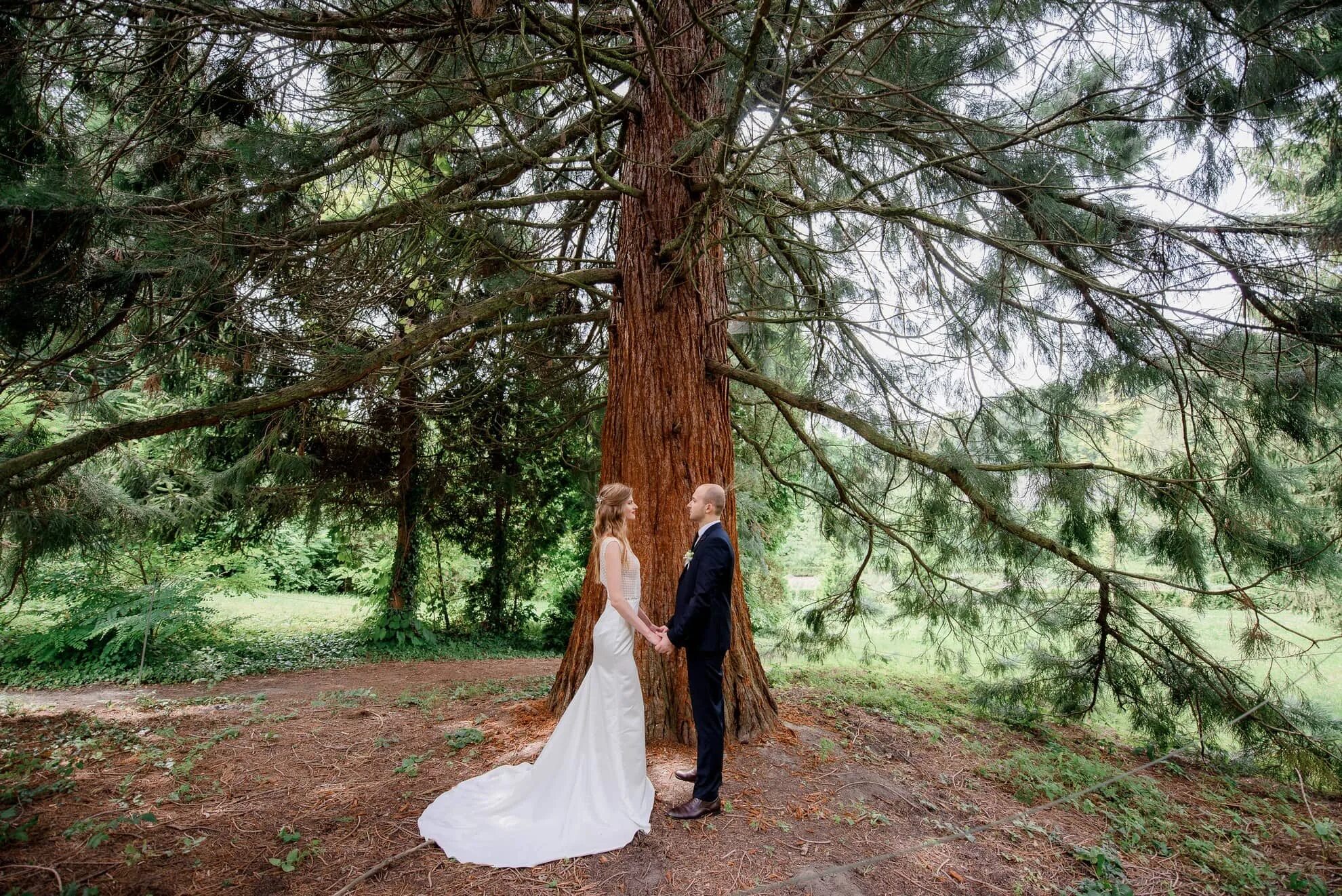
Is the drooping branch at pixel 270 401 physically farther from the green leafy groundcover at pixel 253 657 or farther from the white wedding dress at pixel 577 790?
the green leafy groundcover at pixel 253 657

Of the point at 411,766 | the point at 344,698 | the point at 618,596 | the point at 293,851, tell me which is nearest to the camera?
the point at 293,851

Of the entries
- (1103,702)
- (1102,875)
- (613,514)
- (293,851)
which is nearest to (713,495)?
Result: (613,514)

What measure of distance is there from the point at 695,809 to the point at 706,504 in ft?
5.33

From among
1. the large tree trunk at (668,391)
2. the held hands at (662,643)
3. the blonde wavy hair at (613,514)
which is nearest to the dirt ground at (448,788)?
the large tree trunk at (668,391)

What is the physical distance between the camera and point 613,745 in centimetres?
363

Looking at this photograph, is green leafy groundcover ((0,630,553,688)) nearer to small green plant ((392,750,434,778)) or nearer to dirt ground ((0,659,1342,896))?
dirt ground ((0,659,1342,896))

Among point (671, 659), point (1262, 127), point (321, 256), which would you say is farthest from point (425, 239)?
point (1262, 127)

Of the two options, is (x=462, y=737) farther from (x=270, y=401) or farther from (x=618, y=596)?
(x=270, y=401)

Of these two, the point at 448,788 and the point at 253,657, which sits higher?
the point at 448,788

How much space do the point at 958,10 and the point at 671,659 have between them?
158 inches

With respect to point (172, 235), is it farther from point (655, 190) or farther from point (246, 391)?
point (246, 391)

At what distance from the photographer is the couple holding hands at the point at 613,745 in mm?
3332

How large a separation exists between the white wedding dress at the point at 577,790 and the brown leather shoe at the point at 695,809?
14 centimetres

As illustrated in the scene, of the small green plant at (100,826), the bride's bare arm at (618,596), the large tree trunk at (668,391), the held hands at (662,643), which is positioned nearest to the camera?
the small green plant at (100,826)
